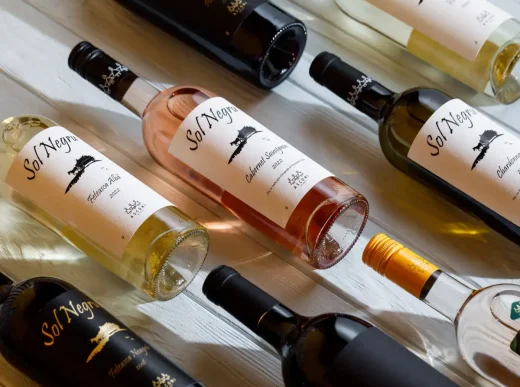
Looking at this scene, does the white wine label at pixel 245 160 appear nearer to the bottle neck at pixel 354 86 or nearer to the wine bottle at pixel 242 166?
the wine bottle at pixel 242 166

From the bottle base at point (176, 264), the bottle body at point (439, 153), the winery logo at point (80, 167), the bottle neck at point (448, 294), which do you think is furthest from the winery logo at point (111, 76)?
the bottle neck at point (448, 294)

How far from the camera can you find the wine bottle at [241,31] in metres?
0.94

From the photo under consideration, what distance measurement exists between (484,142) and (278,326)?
0.33 meters

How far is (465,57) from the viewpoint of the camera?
94cm

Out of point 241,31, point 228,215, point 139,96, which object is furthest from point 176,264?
point 241,31

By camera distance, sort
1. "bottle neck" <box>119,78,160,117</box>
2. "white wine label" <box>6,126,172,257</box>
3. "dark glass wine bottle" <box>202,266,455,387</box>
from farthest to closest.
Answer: "bottle neck" <box>119,78,160,117</box>, "white wine label" <box>6,126,172,257</box>, "dark glass wine bottle" <box>202,266,455,387</box>

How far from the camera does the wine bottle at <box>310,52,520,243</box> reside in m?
0.83

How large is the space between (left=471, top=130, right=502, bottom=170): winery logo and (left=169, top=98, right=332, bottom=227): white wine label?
0.56ft

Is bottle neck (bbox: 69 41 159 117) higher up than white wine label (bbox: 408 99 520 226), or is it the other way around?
white wine label (bbox: 408 99 520 226)

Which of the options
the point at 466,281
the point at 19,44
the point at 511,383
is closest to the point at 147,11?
the point at 19,44

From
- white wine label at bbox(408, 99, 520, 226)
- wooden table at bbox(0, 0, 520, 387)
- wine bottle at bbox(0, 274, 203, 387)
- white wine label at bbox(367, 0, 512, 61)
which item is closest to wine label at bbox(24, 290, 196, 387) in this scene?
wine bottle at bbox(0, 274, 203, 387)

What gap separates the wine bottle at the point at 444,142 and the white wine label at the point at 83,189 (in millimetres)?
285

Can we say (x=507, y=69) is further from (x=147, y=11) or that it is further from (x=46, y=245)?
(x=46, y=245)

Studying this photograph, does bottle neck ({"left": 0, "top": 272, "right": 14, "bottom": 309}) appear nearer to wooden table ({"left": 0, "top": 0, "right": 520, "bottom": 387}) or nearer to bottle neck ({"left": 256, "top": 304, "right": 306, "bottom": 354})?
wooden table ({"left": 0, "top": 0, "right": 520, "bottom": 387})
